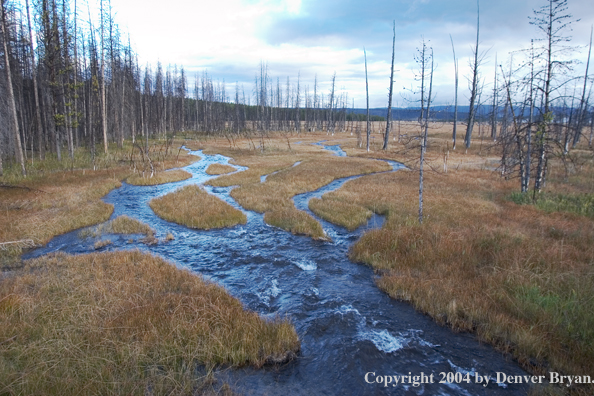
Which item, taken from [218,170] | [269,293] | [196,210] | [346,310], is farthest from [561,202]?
[218,170]

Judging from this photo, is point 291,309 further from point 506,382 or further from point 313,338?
point 506,382

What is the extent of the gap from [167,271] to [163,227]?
6.22 meters

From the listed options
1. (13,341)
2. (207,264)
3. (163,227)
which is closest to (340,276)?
(207,264)

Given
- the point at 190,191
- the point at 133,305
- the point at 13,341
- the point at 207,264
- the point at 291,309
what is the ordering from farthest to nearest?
the point at 190,191
the point at 207,264
the point at 291,309
the point at 133,305
the point at 13,341

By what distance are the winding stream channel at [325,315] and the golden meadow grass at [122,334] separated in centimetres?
61

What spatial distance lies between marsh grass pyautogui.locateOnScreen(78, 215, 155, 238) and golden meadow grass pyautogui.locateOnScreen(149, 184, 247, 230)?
5.71ft

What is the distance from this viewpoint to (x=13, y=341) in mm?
5781

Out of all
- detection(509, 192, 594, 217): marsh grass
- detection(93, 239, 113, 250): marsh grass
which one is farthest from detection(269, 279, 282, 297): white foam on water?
detection(509, 192, 594, 217): marsh grass

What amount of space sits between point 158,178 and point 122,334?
876 inches

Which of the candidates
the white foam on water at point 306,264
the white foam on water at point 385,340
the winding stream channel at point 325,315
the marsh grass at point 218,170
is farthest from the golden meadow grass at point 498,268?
the marsh grass at point 218,170

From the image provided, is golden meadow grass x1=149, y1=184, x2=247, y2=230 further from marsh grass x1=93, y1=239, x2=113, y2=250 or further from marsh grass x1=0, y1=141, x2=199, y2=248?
marsh grass x1=93, y1=239, x2=113, y2=250

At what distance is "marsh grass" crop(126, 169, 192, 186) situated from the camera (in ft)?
82.8

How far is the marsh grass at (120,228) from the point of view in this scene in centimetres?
1386

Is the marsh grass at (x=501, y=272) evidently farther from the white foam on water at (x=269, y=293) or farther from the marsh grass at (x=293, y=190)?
the marsh grass at (x=293, y=190)
